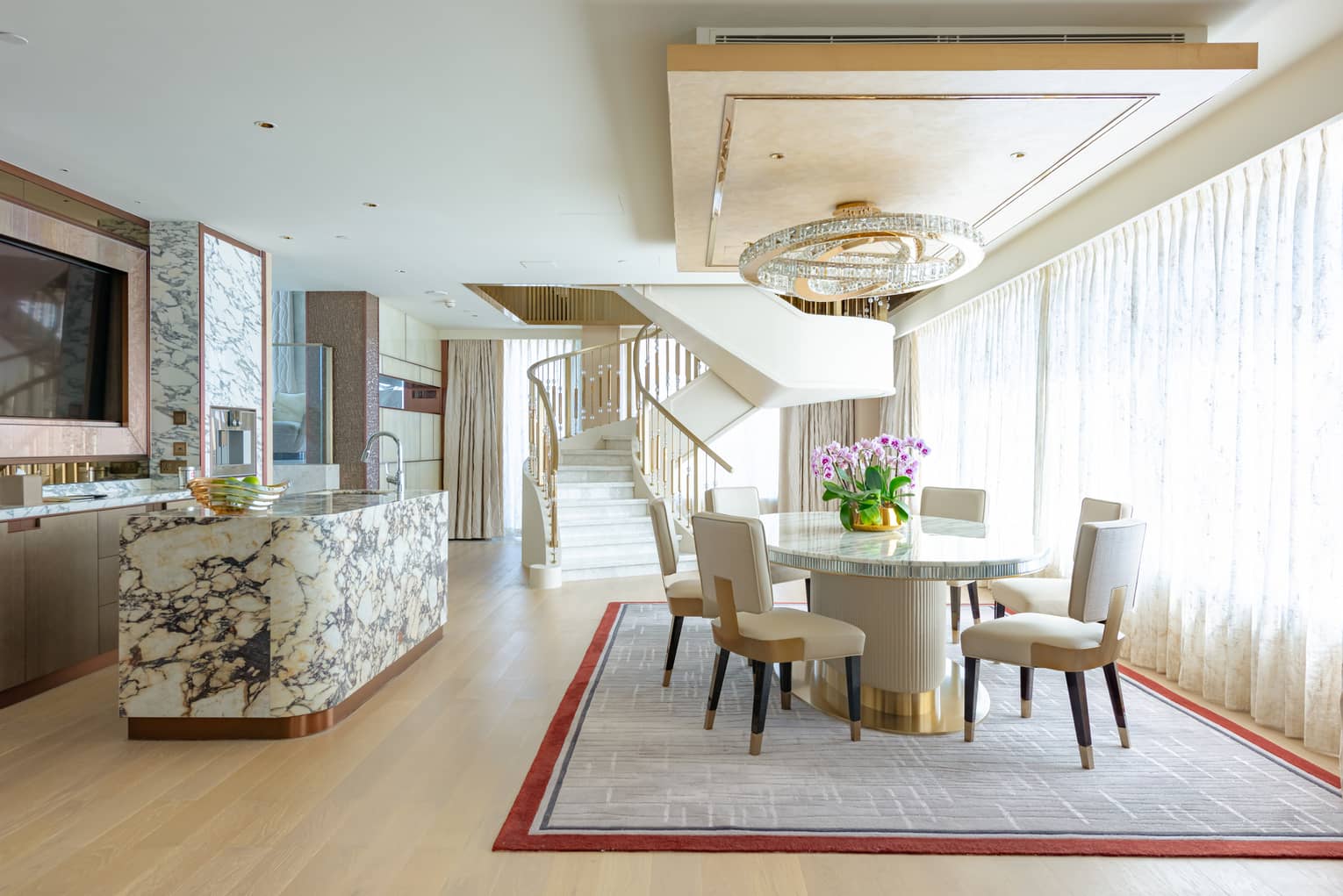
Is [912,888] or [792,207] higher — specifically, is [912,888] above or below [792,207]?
below

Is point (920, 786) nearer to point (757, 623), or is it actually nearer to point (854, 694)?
point (854, 694)

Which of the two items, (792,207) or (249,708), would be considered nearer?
(249,708)

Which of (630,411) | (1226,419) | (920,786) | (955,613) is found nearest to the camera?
(920,786)

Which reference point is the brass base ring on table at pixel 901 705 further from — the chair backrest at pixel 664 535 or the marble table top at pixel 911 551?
the chair backrest at pixel 664 535

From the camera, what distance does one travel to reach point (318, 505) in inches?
133

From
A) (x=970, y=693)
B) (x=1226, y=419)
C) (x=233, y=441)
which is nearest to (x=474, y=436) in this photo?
(x=233, y=441)

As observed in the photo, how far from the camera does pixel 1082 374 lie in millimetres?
4516

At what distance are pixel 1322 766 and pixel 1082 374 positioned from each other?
2487 millimetres

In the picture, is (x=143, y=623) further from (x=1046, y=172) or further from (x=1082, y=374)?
(x=1082, y=374)

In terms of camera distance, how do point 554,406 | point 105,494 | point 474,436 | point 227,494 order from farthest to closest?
point 474,436 < point 554,406 < point 105,494 < point 227,494

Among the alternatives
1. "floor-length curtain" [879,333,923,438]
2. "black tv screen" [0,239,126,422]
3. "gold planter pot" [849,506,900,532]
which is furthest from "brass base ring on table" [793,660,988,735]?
"floor-length curtain" [879,333,923,438]

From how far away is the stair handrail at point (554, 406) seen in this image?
6441 mm

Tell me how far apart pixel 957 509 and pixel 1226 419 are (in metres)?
1.57

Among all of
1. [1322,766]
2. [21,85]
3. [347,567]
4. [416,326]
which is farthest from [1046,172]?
[416,326]
